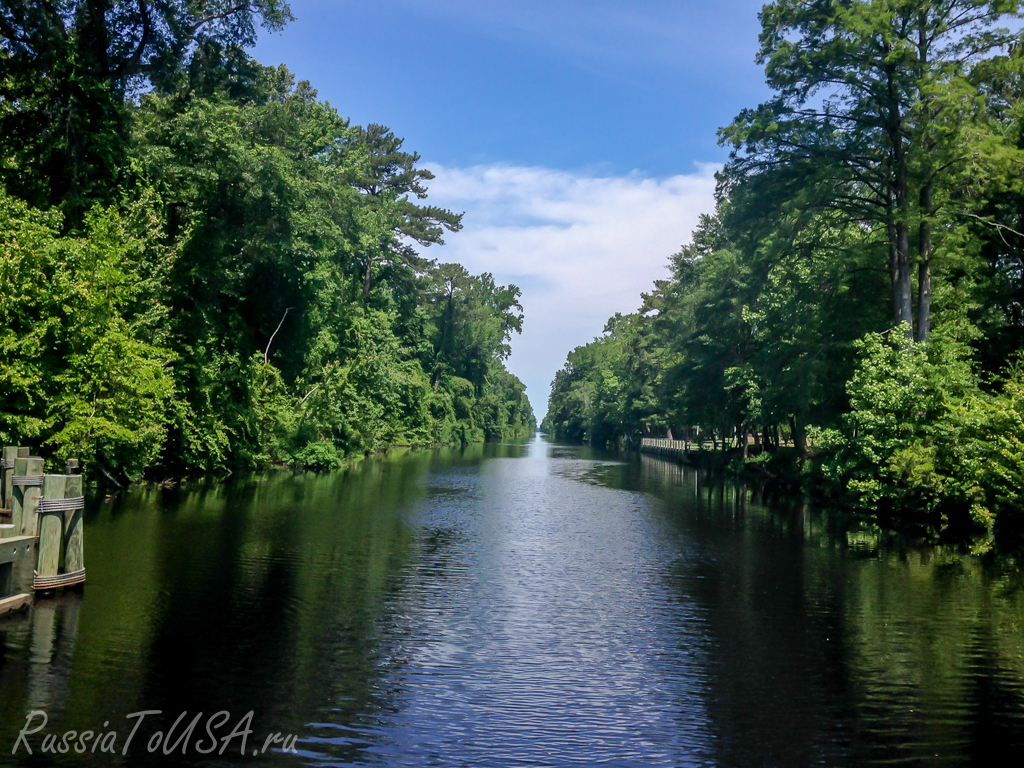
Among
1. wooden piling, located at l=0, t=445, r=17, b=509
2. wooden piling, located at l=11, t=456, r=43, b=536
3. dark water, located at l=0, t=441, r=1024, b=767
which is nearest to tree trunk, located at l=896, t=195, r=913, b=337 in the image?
dark water, located at l=0, t=441, r=1024, b=767

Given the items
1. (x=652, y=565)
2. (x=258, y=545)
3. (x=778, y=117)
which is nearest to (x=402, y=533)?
(x=258, y=545)

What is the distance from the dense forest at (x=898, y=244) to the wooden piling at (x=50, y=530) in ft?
63.5

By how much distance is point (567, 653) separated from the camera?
10.4 m


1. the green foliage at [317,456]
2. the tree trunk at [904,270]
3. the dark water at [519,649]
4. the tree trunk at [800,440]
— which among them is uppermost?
the tree trunk at [904,270]

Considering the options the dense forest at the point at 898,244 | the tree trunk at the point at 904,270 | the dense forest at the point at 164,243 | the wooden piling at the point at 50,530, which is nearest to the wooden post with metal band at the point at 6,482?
the wooden piling at the point at 50,530

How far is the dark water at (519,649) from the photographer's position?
746 cm

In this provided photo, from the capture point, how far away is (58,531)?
1170cm

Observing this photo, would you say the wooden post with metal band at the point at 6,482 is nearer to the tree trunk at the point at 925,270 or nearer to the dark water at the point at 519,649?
the dark water at the point at 519,649

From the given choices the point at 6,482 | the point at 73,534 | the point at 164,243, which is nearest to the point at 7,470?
the point at 6,482

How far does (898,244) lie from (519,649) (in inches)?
905

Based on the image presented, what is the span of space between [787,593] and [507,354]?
9724 cm

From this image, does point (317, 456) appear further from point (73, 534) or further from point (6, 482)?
point (73, 534)

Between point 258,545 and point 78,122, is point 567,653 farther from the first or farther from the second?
point 78,122

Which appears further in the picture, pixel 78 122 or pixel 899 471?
pixel 78 122
